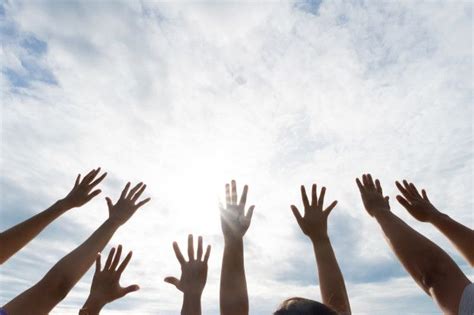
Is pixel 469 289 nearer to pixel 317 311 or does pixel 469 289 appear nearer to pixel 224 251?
pixel 317 311

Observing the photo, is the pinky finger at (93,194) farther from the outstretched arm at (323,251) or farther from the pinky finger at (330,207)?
the pinky finger at (330,207)

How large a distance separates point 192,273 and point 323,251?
2.16m

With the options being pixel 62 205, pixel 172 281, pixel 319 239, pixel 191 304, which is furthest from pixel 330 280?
pixel 62 205

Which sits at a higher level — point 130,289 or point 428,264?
point 130,289

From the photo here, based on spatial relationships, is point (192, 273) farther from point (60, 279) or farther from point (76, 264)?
point (60, 279)

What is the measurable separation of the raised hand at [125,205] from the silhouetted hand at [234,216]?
1.65m

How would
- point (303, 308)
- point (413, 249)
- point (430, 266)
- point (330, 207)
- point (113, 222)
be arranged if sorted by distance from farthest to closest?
point (330, 207), point (113, 222), point (413, 249), point (430, 266), point (303, 308)

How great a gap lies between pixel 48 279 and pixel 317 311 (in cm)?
294

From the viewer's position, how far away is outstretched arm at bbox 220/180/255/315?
4.33 metres

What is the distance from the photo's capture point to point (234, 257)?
513 centimetres

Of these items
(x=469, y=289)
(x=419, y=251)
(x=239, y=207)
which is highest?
(x=239, y=207)

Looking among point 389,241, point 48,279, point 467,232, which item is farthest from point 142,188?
point 467,232


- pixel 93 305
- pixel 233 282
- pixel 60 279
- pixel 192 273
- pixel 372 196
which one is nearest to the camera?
pixel 60 279

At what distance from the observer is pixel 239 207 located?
6.50 metres
